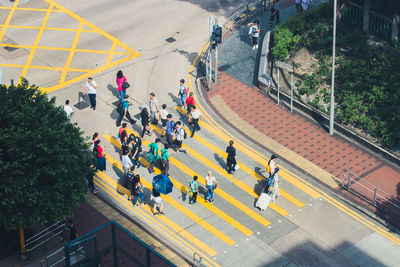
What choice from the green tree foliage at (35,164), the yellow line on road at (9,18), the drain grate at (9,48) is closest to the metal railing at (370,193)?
the green tree foliage at (35,164)

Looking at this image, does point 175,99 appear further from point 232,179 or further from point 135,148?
point 232,179

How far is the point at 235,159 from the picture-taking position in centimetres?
2886

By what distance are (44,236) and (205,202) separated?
655 centimetres

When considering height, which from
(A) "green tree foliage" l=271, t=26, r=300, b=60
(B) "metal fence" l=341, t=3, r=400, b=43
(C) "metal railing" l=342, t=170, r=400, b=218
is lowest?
(C) "metal railing" l=342, t=170, r=400, b=218

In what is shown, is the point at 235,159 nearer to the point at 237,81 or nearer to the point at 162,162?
the point at 162,162

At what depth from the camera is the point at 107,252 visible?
23344 mm

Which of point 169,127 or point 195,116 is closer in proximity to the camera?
point 169,127

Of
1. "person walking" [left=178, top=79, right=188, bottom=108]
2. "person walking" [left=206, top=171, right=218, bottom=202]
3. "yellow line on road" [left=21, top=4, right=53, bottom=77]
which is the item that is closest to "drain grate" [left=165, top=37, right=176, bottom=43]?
"yellow line on road" [left=21, top=4, right=53, bottom=77]

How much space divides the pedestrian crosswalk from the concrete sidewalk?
4.45ft

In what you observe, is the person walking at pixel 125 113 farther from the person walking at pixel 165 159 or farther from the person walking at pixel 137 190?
the person walking at pixel 137 190

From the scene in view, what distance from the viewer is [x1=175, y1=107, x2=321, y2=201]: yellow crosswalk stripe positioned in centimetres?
2864

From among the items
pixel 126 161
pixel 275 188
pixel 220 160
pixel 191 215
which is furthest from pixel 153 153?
pixel 275 188

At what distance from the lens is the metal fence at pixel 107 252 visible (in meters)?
22.1

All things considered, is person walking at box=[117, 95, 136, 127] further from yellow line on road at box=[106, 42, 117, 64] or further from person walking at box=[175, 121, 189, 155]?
yellow line on road at box=[106, 42, 117, 64]
